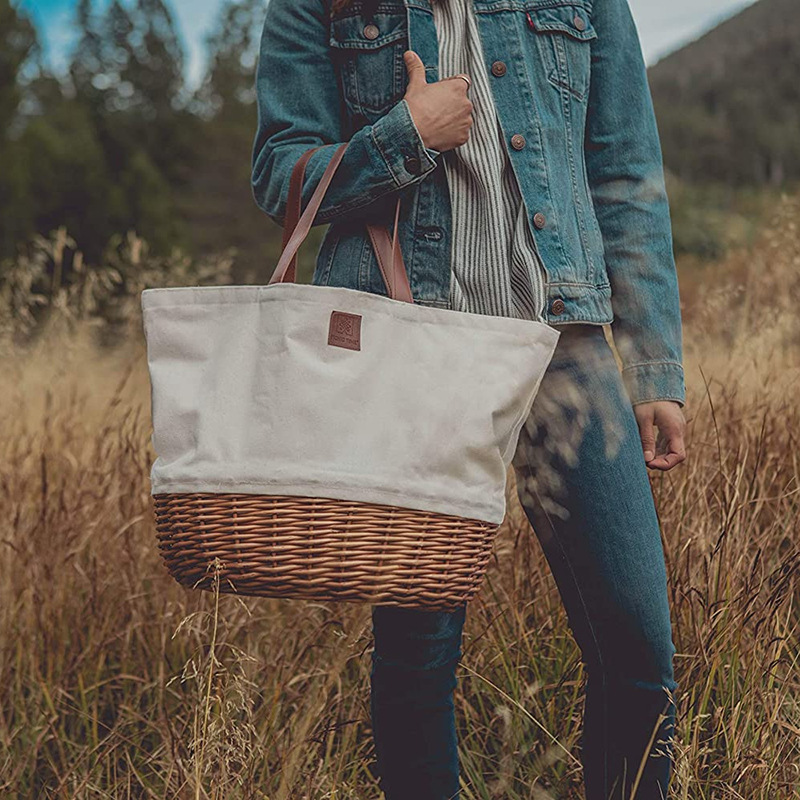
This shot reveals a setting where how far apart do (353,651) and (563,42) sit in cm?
124

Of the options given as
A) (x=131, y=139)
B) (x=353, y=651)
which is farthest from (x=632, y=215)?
(x=131, y=139)

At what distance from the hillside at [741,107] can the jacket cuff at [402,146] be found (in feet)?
64.0

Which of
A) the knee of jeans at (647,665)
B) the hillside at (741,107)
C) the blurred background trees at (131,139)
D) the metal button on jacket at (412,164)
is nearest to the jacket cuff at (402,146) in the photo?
the metal button on jacket at (412,164)

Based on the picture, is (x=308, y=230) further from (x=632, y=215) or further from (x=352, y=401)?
(x=632, y=215)

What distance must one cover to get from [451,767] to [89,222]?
1607 cm

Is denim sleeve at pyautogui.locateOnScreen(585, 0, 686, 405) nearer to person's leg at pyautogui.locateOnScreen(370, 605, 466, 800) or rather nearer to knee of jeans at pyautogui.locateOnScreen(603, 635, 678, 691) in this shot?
knee of jeans at pyautogui.locateOnScreen(603, 635, 678, 691)

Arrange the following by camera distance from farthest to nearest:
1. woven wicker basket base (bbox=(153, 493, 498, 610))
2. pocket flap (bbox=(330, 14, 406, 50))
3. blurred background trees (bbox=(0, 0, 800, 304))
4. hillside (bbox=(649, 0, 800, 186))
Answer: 1. hillside (bbox=(649, 0, 800, 186))
2. blurred background trees (bbox=(0, 0, 800, 304))
3. pocket flap (bbox=(330, 14, 406, 50))
4. woven wicker basket base (bbox=(153, 493, 498, 610))

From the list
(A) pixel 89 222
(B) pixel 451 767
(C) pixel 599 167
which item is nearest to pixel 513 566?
(B) pixel 451 767

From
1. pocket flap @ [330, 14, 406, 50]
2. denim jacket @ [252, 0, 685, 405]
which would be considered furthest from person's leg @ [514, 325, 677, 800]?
pocket flap @ [330, 14, 406, 50]

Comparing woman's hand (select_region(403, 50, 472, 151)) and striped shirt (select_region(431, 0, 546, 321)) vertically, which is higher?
woman's hand (select_region(403, 50, 472, 151))

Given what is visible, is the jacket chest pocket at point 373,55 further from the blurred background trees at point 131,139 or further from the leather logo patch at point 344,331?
the blurred background trees at point 131,139

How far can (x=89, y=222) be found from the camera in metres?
16.3

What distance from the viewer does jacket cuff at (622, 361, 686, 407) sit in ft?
4.98

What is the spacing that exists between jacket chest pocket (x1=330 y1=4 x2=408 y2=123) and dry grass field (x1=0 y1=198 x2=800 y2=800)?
0.81 m
